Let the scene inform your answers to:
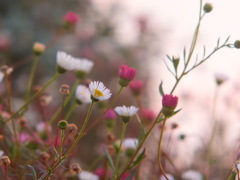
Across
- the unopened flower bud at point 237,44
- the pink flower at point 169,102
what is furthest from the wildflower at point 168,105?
the unopened flower bud at point 237,44

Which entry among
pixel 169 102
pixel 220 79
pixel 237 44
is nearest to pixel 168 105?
pixel 169 102

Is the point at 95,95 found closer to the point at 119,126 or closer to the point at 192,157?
the point at 192,157

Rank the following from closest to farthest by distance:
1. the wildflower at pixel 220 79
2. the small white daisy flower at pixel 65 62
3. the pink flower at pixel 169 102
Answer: the pink flower at pixel 169 102
the small white daisy flower at pixel 65 62
the wildflower at pixel 220 79

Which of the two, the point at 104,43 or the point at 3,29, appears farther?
the point at 104,43

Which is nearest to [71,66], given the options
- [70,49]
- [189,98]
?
[189,98]

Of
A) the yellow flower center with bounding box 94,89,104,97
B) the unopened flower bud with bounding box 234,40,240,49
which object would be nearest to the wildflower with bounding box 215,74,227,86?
the unopened flower bud with bounding box 234,40,240,49

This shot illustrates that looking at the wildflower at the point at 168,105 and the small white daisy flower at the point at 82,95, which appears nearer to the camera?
the wildflower at the point at 168,105

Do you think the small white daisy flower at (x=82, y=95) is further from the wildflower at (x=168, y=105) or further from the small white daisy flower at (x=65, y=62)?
the wildflower at (x=168, y=105)
